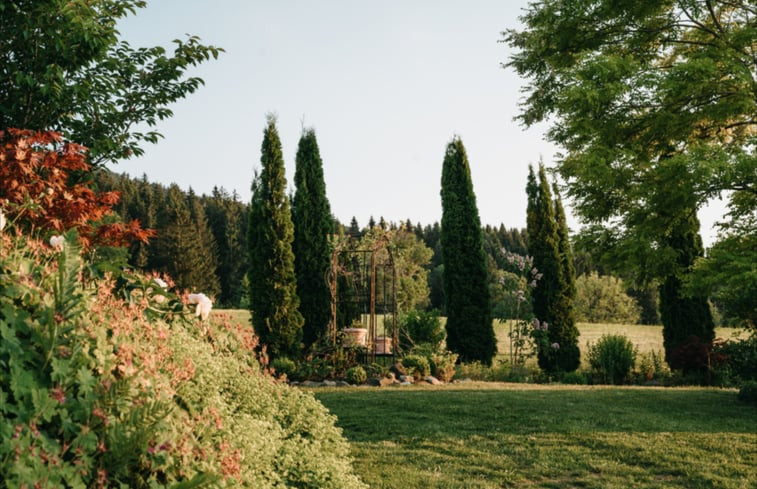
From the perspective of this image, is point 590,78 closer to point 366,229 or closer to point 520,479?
point 520,479

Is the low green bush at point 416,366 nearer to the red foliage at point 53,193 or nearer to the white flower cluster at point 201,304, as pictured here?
the red foliage at point 53,193

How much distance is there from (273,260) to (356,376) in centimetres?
345

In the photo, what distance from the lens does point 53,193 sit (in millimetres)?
4176

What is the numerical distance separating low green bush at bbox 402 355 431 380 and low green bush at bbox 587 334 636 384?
4219 mm

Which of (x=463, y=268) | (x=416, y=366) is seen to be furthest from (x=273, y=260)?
(x=463, y=268)

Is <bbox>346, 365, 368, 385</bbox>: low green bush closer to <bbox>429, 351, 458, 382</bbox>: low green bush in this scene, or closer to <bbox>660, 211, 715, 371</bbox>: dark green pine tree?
<bbox>429, 351, 458, 382</bbox>: low green bush

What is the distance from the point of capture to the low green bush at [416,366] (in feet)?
31.6

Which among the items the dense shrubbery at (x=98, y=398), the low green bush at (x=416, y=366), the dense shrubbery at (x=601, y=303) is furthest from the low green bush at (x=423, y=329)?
the dense shrubbery at (x=601, y=303)

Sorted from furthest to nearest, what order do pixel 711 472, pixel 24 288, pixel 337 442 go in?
pixel 711 472 < pixel 337 442 < pixel 24 288

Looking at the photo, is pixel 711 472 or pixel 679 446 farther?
pixel 679 446

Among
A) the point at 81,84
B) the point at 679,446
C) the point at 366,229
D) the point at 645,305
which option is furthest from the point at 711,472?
the point at 645,305

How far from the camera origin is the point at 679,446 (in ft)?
17.8

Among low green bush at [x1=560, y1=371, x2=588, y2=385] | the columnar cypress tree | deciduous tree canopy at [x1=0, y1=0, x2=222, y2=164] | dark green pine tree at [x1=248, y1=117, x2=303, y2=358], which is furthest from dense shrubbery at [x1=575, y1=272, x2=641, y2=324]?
deciduous tree canopy at [x1=0, y1=0, x2=222, y2=164]

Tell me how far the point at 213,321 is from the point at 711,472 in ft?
14.6
